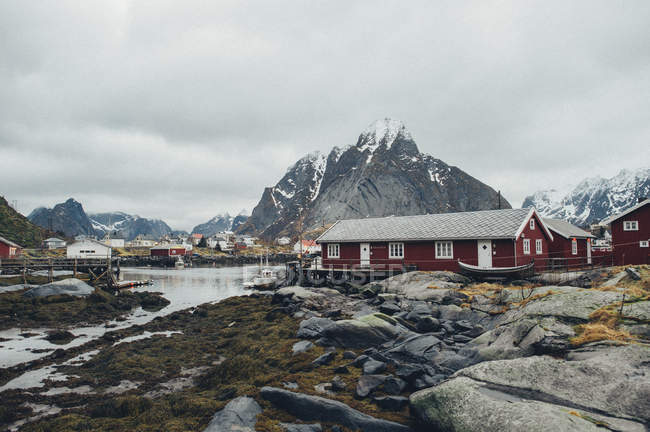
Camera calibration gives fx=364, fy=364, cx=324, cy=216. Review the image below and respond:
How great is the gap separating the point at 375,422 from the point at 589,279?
2366 cm

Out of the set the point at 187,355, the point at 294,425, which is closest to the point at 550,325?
the point at 294,425

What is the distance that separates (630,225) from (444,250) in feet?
58.3

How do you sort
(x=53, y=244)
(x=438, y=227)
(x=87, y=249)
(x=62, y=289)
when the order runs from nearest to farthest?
1. (x=438, y=227)
2. (x=62, y=289)
3. (x=87, y=249)
4. (x=53, y=244)

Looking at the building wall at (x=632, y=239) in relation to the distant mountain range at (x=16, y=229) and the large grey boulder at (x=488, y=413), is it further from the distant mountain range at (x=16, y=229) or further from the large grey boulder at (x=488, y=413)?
the distant mountain range at (x=16, y=229)

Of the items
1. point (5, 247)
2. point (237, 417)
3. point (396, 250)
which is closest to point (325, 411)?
point (237, 417)

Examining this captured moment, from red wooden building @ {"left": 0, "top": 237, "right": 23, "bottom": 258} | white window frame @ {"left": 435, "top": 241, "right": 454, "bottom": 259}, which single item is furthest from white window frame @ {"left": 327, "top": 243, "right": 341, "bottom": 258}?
red wooden building @ {"left": 0, "top": 237, "right": 23, "bottom": 258}

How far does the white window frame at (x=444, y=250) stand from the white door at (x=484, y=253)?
2.47m

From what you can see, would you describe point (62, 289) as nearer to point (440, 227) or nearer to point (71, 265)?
point (71, 265)

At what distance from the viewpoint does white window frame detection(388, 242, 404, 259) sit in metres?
37.2

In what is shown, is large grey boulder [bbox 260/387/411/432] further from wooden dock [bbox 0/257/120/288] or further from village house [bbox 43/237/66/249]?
village house [bbox 43/237/66/249]

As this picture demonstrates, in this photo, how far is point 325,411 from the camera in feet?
30.7

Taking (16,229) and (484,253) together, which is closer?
(484,253)

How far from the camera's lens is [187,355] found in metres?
20.1

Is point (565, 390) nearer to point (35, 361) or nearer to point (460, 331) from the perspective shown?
point (460, 331)
